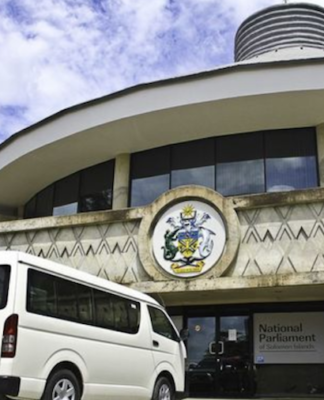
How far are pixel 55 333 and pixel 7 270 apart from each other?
992 mm

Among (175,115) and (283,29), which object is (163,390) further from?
(283,29)

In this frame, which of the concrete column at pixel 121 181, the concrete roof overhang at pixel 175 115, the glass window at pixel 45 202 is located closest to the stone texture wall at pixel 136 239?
the concrete column at pixel 121 181

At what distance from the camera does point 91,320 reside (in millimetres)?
8133

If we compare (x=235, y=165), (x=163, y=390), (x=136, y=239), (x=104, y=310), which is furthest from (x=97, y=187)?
(x=104, y=310)

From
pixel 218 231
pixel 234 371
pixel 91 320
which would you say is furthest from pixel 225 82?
pixel 91 320

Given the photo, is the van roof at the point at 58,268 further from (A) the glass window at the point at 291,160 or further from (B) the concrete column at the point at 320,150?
(B) the concrete column at the point at 320,150

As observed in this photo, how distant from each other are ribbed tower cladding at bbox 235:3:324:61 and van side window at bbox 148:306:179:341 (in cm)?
1453

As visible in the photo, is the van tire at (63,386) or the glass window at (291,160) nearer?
the van tire at (63,386)

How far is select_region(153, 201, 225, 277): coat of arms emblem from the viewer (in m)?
14.1

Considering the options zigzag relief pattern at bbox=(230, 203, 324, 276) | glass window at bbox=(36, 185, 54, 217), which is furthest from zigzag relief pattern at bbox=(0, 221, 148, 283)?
glass window at bbox=(36, 185, 54, 217)

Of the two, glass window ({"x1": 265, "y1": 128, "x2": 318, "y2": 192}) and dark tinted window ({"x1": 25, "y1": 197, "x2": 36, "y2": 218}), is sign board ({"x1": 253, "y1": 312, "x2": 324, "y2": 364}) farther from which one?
dark tinted window ({"x1": 25, "y1": 197, "x2": 36, "y2": 218})

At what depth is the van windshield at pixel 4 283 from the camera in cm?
692

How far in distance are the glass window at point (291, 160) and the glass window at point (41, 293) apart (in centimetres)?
993

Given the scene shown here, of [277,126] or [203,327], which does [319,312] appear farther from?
[277,126]
